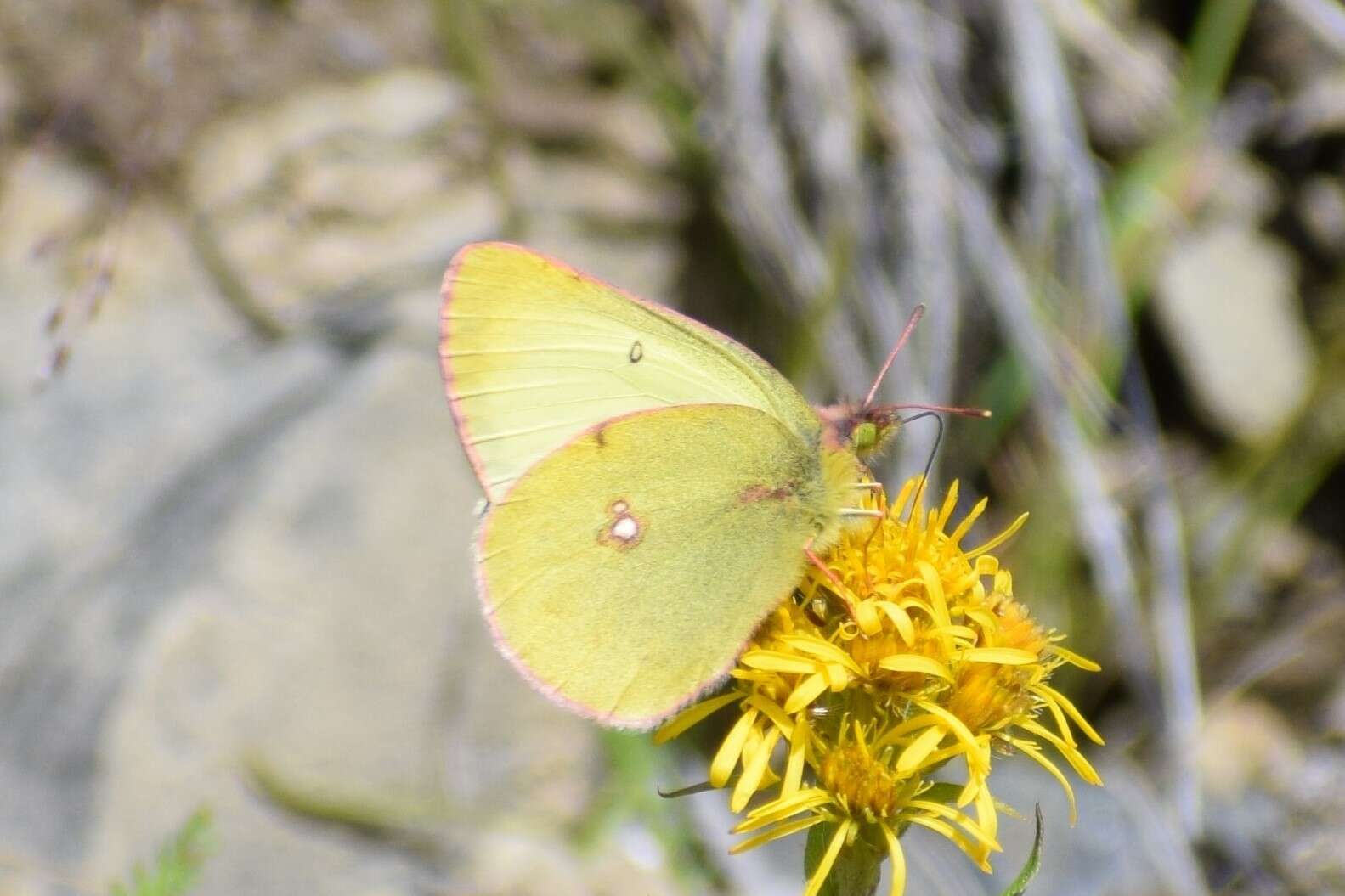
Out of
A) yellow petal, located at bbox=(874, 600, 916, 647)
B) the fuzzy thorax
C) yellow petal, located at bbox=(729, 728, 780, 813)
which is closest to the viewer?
yellow petal, located at bbox=(729, 728, 780, 813)

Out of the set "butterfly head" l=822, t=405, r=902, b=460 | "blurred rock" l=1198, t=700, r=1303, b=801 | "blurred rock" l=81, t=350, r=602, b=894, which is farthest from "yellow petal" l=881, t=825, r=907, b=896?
"blurred rock" l=1198, t=700, r=1303, b=801

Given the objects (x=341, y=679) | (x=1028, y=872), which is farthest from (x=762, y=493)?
(x=341, y=679)

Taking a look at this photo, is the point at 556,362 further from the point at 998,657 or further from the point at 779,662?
the point at 998,657

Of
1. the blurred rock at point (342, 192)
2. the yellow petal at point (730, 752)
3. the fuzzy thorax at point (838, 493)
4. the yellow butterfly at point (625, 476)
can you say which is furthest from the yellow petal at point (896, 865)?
the blurred rock at point (342, 192)

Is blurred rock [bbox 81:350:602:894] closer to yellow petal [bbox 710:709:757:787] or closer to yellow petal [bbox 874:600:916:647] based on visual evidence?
yellow petal [bbox 710:709:757:787]

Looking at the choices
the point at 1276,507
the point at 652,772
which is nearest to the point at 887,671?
the point at 652,772

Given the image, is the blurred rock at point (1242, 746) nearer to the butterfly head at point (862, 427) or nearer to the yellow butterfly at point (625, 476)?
the butterfly head at point (862, 427)

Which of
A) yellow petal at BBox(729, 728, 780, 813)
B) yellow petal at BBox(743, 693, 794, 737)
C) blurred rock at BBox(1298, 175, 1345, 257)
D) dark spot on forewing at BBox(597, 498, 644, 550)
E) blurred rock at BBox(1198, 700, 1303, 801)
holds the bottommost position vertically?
blurred rock at BBox(1198, 700, 1303, 801)
